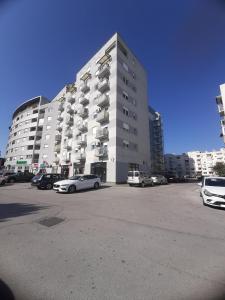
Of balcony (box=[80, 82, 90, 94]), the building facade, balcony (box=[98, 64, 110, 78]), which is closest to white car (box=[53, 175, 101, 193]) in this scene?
balcony (box=[98, 64, 110, 78])

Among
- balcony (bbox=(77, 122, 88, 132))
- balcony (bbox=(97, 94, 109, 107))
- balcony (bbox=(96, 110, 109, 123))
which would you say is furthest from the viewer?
balcony (bbox=(77, 122, 88, 132))

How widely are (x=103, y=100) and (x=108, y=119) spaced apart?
3.82 m

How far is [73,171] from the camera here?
3516 cm

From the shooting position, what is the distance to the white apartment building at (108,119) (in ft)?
91.8

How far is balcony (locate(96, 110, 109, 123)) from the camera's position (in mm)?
28938

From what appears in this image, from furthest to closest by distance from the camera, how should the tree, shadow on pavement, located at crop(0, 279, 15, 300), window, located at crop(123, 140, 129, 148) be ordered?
the tree < window, located at crop(123, 140, 129, 148) < shadow on pavement, located at crop(0, 279, 15, 300)

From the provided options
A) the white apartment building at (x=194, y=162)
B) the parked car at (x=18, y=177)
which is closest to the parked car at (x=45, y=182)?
the parked car at (x=18, y=177)

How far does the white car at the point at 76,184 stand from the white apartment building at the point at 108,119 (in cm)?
821

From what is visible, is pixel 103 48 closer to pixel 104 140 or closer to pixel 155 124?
pixel 104 140

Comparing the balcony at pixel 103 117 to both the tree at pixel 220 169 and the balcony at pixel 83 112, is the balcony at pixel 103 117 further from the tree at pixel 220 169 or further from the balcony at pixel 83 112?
the tree at pixel 220 169

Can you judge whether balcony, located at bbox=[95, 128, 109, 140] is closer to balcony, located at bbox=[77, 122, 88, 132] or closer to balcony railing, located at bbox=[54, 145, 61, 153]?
balcony, located at bbox=[77, 122, 88, 132]

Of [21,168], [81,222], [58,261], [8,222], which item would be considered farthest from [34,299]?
[21,168]

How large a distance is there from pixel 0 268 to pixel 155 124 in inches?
2697

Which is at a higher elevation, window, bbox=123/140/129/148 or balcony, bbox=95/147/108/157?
window, bbox=123/140/129/148
